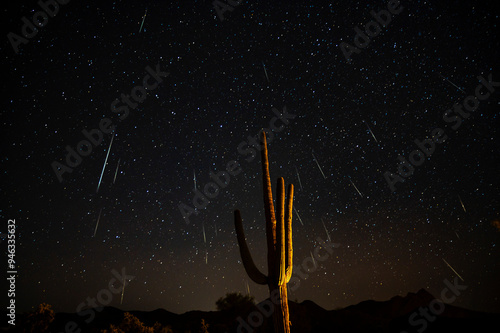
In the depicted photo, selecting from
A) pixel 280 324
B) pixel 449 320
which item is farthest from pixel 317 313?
pixel 280 324

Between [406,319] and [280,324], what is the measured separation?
646 inches

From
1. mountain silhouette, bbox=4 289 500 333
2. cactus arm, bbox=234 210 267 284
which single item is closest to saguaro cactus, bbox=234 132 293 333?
cactus arm, bbox=234 210 267 284

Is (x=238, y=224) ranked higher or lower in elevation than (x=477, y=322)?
higher

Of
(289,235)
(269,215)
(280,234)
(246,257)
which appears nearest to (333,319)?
(289,235)

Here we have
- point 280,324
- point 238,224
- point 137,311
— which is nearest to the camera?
point 280,324

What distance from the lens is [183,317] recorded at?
89.7 ft

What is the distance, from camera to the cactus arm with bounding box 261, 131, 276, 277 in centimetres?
712

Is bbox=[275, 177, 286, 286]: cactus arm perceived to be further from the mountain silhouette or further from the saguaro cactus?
the mountain silhouette

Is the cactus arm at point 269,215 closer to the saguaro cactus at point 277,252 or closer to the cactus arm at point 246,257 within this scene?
the saguaro cactus at point 277,252

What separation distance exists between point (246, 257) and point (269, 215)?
128cm

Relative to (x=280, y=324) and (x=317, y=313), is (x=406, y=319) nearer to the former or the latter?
(x=317, y=313)

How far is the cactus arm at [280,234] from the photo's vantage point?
6.77m

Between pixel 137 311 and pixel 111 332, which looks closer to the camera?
pixel 111 332

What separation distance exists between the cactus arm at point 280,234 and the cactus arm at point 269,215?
0.75ft
